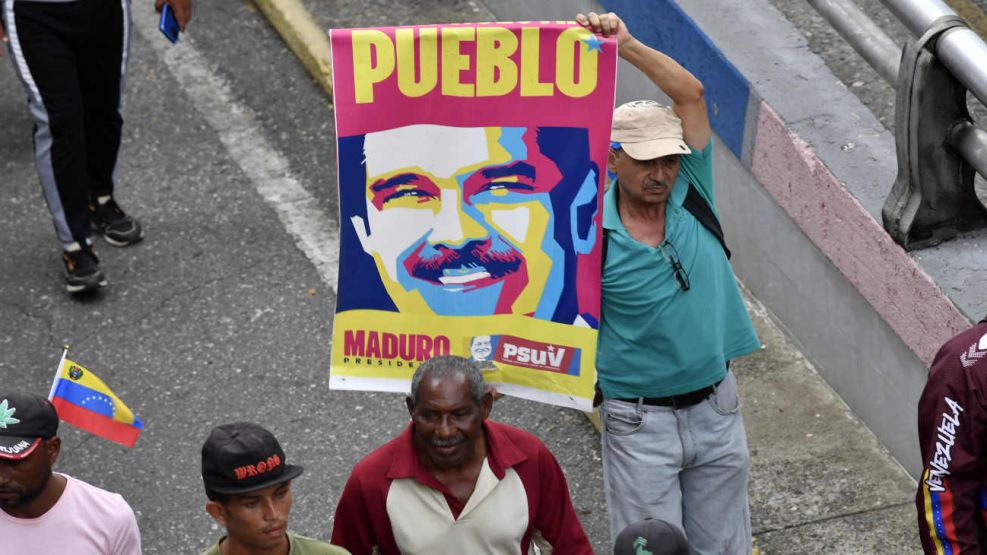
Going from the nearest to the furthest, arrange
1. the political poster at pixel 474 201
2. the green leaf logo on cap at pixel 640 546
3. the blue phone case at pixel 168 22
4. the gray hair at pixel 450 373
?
the green leaf logo on cap at pixel 640 546
the gray hair at pixel 450 373
the political poster at pixel 474 201
the blue phone case at pixel 168 22

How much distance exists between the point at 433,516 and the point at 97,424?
1288mm

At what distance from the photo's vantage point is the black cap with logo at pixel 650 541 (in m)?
3.88

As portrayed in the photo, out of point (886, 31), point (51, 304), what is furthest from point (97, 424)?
point (886, 31)

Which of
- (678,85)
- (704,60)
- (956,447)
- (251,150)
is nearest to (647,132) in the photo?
(678,85)

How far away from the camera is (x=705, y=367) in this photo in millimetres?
5137

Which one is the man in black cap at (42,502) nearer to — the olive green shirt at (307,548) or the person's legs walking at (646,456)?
the olive green shirt at (307,548)

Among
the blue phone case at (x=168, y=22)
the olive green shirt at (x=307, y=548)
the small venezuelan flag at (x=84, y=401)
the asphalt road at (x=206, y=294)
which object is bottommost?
the asphalt road at (x=206, y=294)

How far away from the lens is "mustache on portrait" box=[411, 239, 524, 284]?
5.05 m

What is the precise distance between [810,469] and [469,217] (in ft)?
6.96

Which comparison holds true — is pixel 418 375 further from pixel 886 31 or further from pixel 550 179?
pixel 886 31

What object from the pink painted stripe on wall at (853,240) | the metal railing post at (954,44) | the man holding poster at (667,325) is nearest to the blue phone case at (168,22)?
the pink painted stripe on wall at (853,240)

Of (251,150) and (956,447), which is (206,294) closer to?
(251,150)

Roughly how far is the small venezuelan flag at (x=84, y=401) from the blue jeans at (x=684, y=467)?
5.19ft

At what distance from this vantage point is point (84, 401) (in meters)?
5.10
